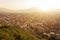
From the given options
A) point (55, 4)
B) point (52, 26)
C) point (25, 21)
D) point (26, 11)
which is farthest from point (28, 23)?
point (55, 4)

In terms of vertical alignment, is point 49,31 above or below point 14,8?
below

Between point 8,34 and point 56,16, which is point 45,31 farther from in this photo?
point 8,34

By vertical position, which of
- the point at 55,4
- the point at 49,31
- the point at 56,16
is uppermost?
the point at 55,4

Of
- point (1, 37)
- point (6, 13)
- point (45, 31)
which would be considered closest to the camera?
point (1, 37)

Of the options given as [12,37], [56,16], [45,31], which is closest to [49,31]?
[45,31]

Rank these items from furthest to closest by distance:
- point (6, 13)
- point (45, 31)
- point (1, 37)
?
point (6, 13)
point (45, 31)
point (1, 37)

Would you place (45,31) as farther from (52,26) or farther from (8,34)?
(8,34)

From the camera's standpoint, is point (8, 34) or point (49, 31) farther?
point (49, 31)

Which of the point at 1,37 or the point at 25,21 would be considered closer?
the point at 1,37

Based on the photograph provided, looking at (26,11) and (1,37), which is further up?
(26,11)
